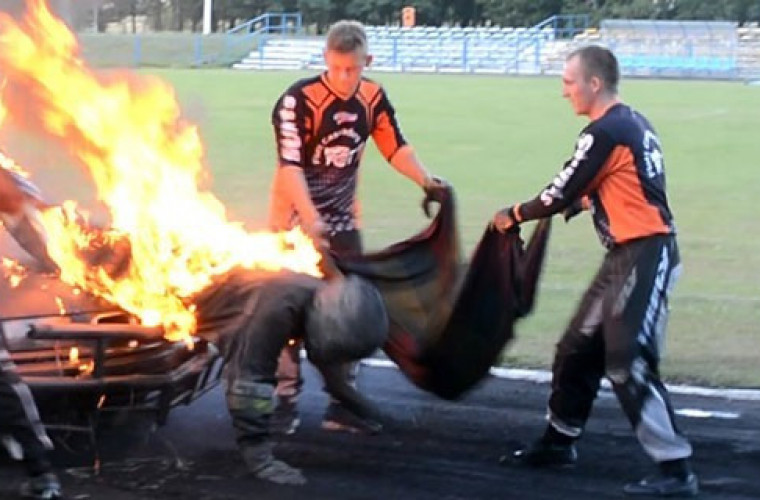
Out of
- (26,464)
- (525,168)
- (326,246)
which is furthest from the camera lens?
(525,168)

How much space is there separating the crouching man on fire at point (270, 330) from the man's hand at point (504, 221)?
82cm

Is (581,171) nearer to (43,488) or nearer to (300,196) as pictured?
(300,196)

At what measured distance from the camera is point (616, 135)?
20.1ft

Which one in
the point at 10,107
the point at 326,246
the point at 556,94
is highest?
the point at 10,107

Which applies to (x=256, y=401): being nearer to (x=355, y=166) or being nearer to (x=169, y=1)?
(x=355, y=166)

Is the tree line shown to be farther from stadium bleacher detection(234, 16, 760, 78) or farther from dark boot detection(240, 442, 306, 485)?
dark boot detection(240, 442, 306, 485)

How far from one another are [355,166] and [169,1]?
5968mm


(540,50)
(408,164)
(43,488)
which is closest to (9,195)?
(43,488)

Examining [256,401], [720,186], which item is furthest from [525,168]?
[256,401]

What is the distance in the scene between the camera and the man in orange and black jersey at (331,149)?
6.94 meters

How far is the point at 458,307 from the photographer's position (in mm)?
7051

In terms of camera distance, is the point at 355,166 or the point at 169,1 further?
the point at 169,1

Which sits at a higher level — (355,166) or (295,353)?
(355,166)

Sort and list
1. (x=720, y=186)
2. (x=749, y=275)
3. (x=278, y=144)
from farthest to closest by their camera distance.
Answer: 1. (x=720, y=186)
2. (x=749, y=275)
3. (x=278, y=144)
